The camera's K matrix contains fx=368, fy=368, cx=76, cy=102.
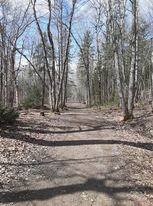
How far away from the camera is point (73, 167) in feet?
31.2

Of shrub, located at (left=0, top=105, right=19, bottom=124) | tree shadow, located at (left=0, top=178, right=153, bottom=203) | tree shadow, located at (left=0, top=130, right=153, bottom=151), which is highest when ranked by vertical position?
shrub, located at (left=0, top=105, right=19, bottom=124)

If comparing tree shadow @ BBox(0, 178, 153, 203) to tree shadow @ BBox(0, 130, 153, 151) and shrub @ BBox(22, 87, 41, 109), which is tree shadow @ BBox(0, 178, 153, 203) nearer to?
tree shadow @ BBox(0, 130, 153, 151)

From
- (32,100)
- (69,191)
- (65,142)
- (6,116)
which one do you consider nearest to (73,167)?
(69,191)

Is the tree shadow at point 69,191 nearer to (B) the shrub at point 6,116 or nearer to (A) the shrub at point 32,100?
(B) the shrub at point 6,116

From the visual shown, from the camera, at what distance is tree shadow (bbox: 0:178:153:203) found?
286 inches

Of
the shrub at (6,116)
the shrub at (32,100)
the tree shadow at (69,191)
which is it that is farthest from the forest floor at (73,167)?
the shrub at (32,100)

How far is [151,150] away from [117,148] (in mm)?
1385

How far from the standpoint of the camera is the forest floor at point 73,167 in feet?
24.4

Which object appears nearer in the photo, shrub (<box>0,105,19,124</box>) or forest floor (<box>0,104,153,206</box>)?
forest floor (<box>0,104,153,206</box>)

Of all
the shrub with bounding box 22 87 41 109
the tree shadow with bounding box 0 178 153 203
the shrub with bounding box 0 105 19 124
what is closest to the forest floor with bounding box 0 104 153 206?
the tree shadow with bounding box 0 178 153 203

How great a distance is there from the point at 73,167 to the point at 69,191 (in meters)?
1.80

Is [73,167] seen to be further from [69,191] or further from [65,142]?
[65,142]

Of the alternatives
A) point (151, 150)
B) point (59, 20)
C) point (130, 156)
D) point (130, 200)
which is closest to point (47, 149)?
point (130, 156)

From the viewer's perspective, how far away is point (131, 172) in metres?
9.29
